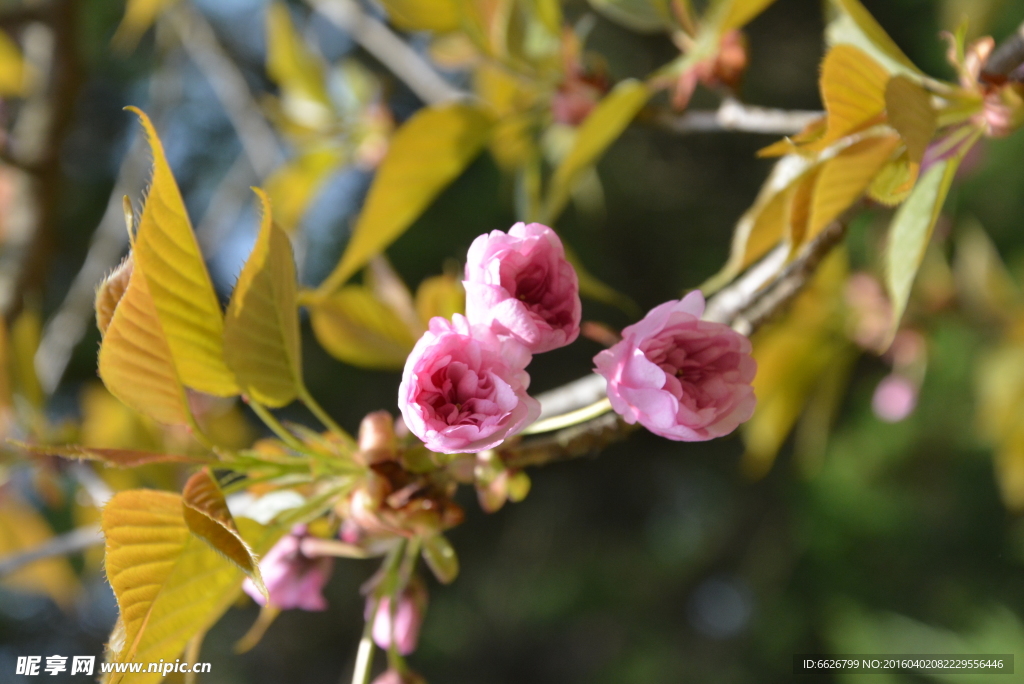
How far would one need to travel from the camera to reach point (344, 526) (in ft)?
0.96

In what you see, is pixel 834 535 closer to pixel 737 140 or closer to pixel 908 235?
pixel 737 140

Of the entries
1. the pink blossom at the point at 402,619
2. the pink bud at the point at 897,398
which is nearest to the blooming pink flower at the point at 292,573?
the pink blossom at the point at 402,619

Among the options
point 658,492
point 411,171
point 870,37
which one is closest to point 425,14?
point 411,171

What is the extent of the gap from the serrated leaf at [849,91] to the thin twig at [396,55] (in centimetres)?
42

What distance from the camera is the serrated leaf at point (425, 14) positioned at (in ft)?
1.30

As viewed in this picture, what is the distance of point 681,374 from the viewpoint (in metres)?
0.19

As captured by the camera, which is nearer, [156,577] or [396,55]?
[156,577]

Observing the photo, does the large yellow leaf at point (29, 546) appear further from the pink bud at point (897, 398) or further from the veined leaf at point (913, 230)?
the pink bud at point (897, 398)

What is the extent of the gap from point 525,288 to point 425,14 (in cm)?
29

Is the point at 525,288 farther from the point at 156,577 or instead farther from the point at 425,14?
the point at 425,14

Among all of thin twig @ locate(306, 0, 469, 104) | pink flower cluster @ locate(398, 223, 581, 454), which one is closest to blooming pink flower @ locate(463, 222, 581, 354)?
pink flower cluster @ locate(398, 223, 581, 454)

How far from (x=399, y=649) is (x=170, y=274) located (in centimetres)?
18

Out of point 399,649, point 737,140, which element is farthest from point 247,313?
Answer: point 737,140

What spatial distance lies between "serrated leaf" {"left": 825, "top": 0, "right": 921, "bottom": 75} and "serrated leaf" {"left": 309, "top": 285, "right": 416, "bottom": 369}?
244 millimetres
